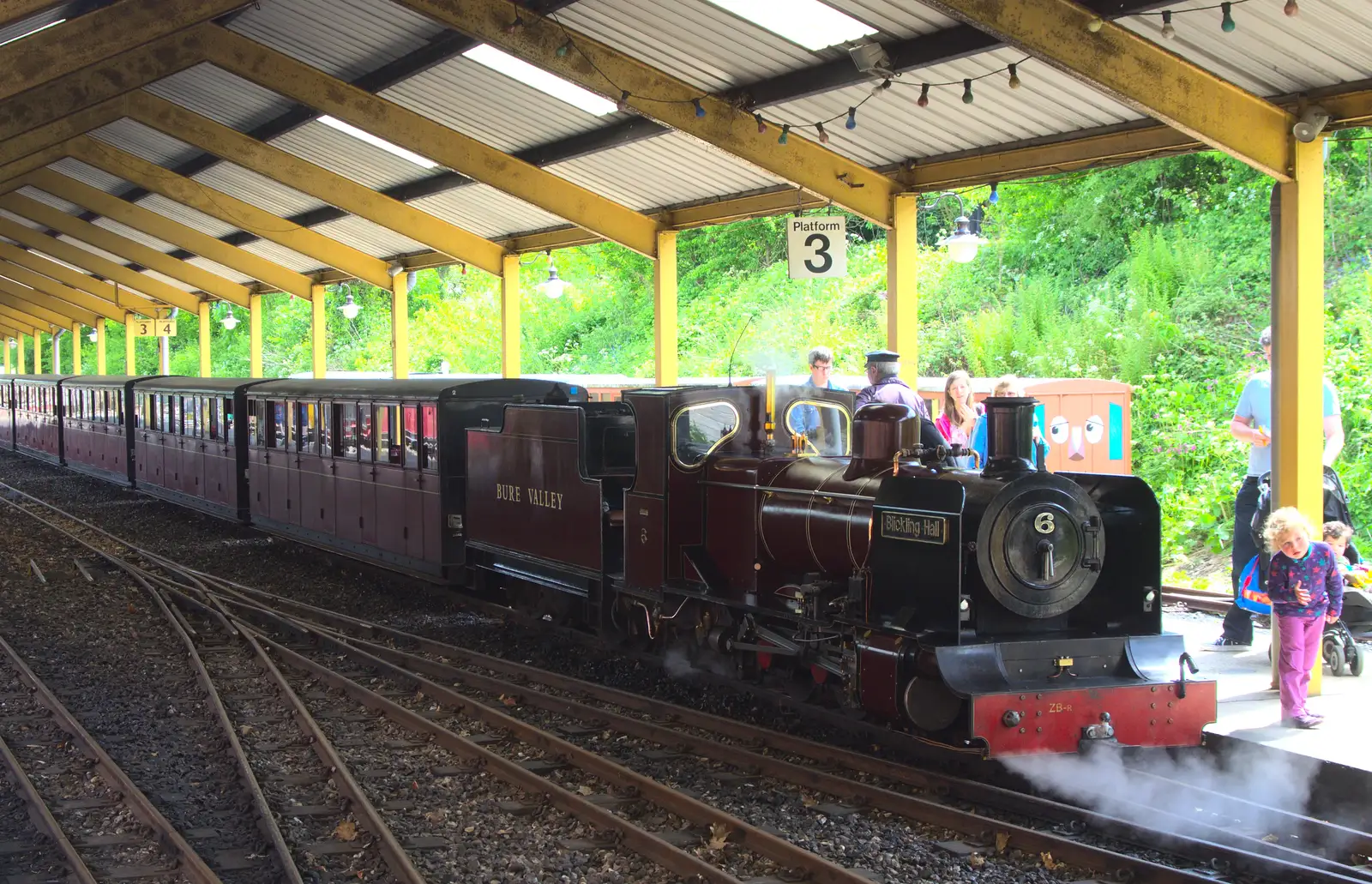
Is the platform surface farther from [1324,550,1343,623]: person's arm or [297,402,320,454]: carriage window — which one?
[297,402,320,454]: carriage window

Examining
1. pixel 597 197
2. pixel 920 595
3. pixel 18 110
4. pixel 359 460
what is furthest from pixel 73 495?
pixel 920 595

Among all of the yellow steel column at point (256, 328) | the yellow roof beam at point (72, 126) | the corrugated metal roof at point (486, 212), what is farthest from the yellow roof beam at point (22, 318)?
the corrugated metal roof at point (486, 212)

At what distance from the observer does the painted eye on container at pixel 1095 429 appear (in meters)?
13.9

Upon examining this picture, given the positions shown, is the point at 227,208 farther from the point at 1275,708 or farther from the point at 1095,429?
the point at 1275,708

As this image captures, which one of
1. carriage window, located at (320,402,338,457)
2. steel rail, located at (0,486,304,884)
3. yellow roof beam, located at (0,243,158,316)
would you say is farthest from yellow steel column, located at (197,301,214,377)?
carriage window, located at (320,402,338,457)

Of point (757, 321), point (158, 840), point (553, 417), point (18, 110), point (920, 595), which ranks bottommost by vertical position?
point (158, 840)

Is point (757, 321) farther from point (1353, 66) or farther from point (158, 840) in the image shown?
point (158, 840)

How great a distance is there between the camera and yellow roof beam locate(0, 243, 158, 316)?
109 ft

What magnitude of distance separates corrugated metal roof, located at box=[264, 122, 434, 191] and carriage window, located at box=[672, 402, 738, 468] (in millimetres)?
9268

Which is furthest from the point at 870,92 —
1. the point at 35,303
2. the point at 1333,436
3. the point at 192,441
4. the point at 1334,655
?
the point at 35,303

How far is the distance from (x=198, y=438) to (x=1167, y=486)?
47.9 feet

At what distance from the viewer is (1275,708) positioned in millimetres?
7105

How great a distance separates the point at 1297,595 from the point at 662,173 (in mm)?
8435

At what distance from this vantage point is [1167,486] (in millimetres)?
15953
